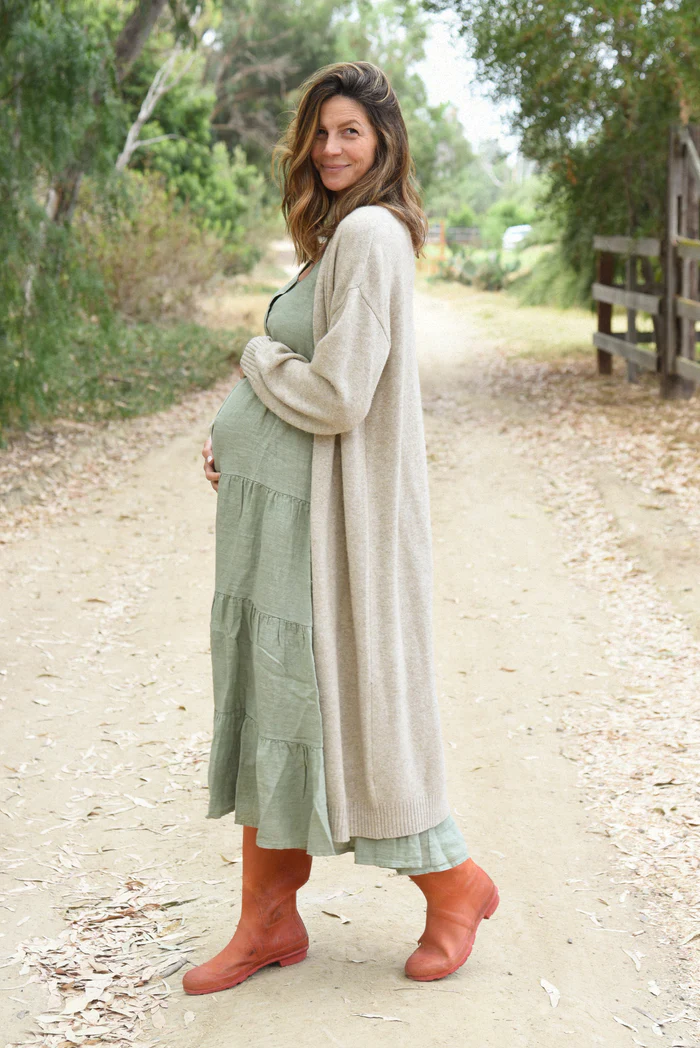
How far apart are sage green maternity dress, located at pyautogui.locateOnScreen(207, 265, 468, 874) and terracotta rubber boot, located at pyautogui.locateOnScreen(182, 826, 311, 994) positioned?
0.17 m

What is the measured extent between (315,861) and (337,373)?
184 centimetres

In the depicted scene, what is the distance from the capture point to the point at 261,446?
96.3 inches

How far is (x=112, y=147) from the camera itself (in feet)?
26.9

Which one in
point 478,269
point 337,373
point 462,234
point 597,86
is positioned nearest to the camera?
point 337,373

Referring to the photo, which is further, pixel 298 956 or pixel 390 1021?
pixel 298 956

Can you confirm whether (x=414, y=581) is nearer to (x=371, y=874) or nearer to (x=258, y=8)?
(x=371, y=874)

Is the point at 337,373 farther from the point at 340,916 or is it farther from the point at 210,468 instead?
the point at 340,916

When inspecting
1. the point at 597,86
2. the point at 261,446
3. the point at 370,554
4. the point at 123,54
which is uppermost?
the point at 123,54

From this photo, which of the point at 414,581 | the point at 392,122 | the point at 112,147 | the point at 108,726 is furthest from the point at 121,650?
the point at 112,147

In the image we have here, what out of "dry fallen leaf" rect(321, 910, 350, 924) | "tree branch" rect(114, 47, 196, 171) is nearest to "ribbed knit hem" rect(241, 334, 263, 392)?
"dry fallen leaf" rect(321, 910, 350, 924)

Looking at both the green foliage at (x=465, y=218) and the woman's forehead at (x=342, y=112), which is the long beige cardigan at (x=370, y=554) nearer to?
the woman's forehead at (x=342, y=112)

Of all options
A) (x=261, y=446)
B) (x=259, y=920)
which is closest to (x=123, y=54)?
(x=261, y=446)

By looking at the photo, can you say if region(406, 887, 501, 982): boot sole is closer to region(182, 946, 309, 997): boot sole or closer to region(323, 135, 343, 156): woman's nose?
region(182, 946, 309, 997): boot sole

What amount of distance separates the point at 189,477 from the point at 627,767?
5108 mm
